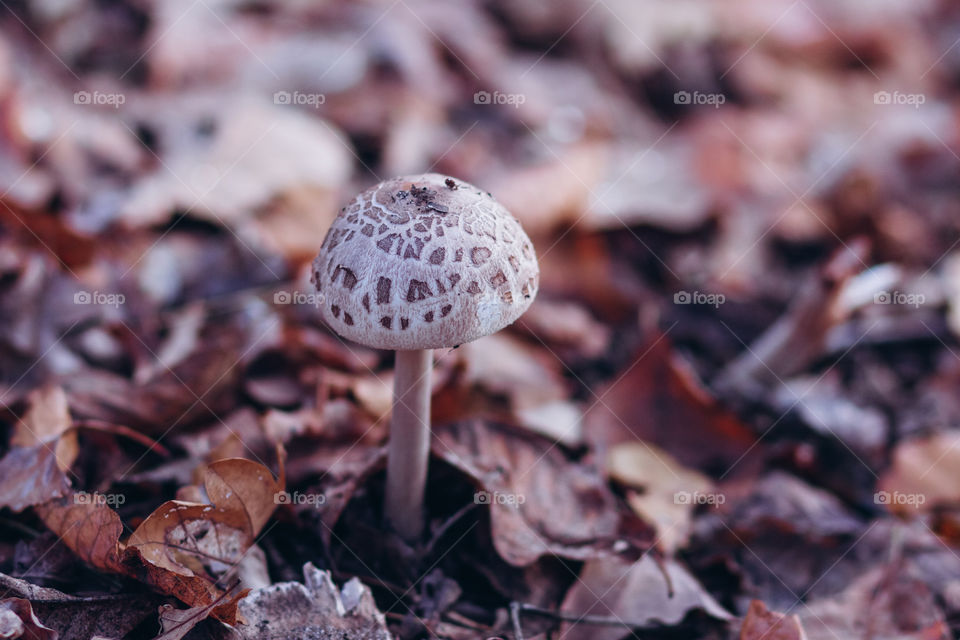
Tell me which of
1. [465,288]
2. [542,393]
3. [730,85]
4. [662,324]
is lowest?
[542,393]

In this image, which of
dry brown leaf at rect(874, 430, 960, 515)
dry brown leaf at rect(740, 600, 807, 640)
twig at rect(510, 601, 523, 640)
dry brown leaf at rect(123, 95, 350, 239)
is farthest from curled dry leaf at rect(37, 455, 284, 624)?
dry brown leaf at rect(874, 430, 960, 515)

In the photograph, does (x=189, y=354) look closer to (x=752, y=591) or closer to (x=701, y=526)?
(x=701, y=526)

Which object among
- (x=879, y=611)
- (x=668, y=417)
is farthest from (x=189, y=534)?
(x=879, y=611)

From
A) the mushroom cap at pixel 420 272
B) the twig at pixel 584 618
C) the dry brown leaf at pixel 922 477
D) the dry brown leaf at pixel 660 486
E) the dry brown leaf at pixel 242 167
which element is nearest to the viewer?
the mushroom cap at pixel 420 272

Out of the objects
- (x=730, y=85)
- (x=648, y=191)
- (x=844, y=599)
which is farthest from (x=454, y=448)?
(x=730, y=85)

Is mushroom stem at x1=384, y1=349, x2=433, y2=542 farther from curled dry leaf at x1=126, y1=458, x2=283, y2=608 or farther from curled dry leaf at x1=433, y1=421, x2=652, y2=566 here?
curled dry leaf at x1=126, y1=458, x2=283, y2=608

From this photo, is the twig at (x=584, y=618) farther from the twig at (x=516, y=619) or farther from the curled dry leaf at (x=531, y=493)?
Answer: the curled dry leaf at (x=531, y=493)

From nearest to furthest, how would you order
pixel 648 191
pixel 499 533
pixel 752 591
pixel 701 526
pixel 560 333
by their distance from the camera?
1. pixel 499 533
2. pixel 752 591
3. pixel 701 526
4. pixel 560 333
5. pixel 648 191

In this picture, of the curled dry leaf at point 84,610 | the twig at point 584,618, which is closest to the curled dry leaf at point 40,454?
the curled dry leaf at point 84,610
